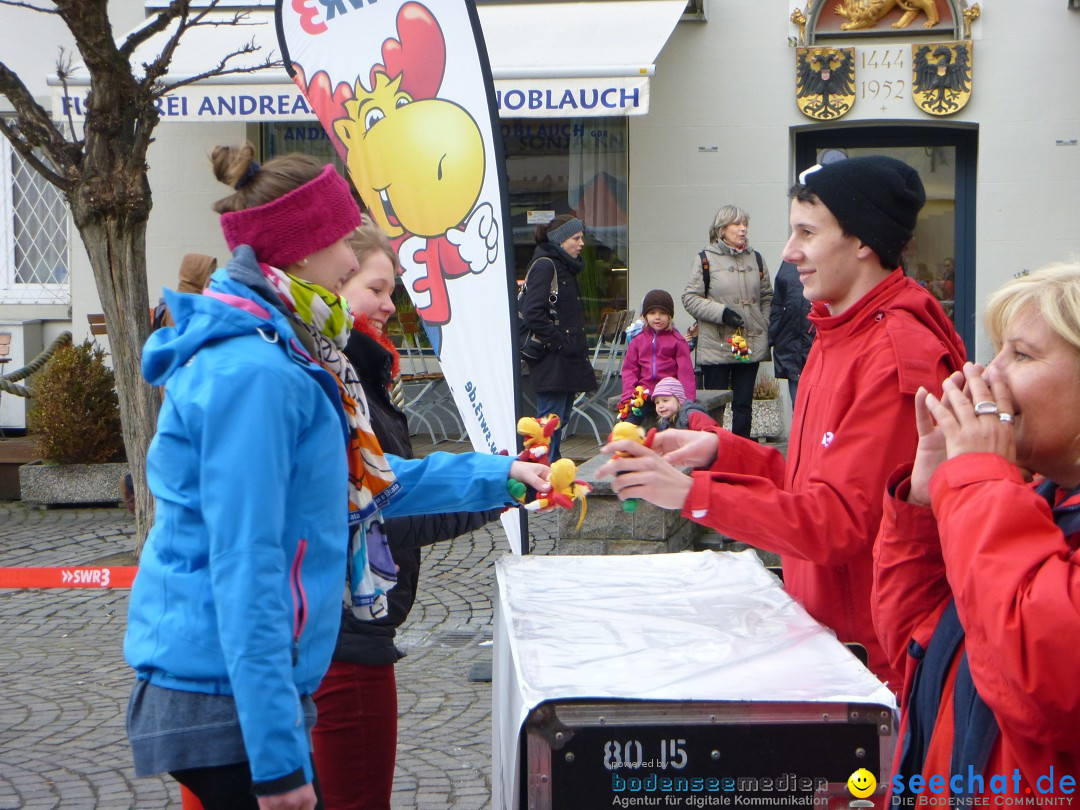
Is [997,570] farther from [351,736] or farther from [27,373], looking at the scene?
[27,373]

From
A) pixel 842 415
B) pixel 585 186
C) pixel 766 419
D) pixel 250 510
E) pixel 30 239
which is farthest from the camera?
pixel 30 239

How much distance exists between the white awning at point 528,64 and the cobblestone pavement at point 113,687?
3.40 meters

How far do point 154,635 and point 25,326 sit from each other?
10378mm

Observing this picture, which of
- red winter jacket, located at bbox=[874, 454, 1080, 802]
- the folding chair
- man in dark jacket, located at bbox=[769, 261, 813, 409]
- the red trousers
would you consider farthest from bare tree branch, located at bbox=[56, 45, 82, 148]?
red winter jacket, located at bbox=[874, 454, 1080, 802]

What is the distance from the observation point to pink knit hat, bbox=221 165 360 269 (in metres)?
2.13

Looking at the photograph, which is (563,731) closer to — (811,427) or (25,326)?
(811,427)

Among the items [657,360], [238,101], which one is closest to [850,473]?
[657,360]

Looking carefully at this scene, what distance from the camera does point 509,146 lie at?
11664 millimetres

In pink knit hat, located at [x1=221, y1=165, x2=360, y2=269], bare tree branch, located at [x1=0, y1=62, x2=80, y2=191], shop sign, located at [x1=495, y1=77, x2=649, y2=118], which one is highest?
shop sign, located at [x1=495, y1=77, x2=649, y2=118]

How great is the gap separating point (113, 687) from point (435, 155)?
109 inches

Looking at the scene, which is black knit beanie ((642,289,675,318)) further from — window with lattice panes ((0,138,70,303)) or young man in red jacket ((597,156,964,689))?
window with lattice panes ((0,138,70,303))

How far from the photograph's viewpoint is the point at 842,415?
2.44 m

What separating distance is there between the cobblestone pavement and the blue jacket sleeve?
1738 mm

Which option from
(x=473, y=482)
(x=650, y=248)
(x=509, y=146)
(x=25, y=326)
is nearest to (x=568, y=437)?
(x=650, y=248)
